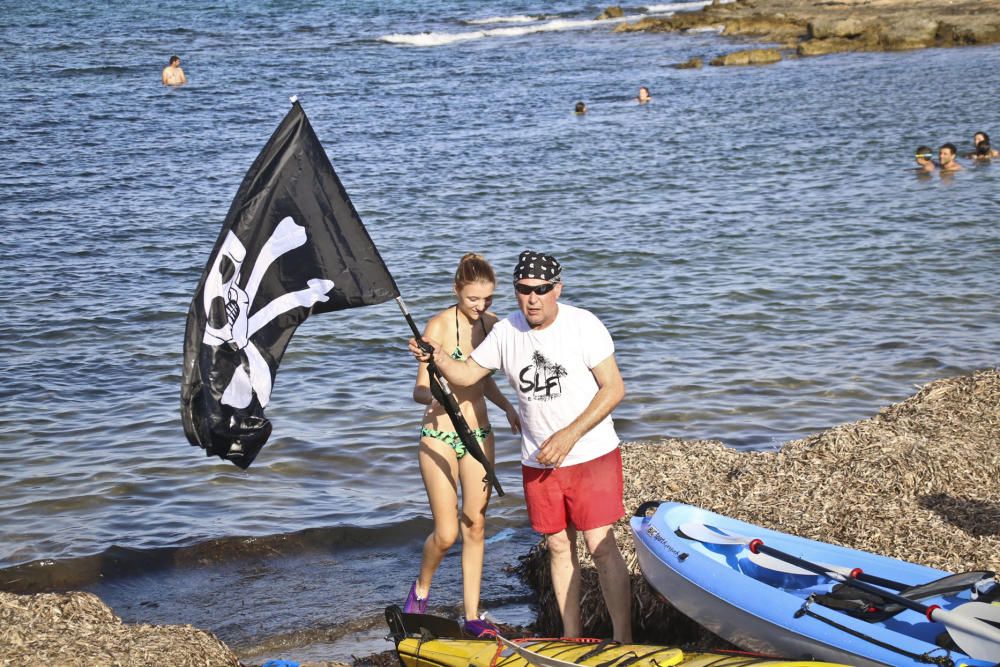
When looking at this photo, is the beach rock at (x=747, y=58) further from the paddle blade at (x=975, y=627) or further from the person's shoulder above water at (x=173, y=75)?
the paddle blade at (x=975, y=627)

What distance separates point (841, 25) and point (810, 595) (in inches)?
1519

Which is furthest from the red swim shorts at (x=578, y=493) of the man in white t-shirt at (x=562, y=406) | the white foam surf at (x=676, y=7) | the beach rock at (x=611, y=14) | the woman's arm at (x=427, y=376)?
the white foam surf at (x=676, y=7)

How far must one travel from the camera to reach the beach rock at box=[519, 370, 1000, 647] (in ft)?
21.8

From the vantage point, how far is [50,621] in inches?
241

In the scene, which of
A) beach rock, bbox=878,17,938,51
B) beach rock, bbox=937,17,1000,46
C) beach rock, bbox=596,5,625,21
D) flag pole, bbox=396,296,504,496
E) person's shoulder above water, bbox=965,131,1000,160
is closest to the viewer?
flag pole, bbox=396,296,504,496

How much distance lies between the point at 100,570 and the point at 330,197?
148 inches

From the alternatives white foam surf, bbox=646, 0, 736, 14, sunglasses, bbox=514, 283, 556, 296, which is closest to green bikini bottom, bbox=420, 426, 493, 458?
sunglasses, bbox=514, 283, 556, 296

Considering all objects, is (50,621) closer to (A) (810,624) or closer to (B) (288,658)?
(B) (288,658)

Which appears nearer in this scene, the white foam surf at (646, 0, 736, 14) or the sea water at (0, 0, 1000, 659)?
the sea water at (0, 0, 1000, 659)

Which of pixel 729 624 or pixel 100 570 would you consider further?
pixel 100 570

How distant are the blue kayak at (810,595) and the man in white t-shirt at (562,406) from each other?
0.43 m

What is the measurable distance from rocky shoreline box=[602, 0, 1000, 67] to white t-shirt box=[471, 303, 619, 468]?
33036 mm

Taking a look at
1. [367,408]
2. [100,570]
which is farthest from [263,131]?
[100,570]

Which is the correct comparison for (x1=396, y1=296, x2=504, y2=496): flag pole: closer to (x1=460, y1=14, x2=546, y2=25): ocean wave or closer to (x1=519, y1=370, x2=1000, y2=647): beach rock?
(x1=519, y1=370, x2=1000, y2=647): beach rock
